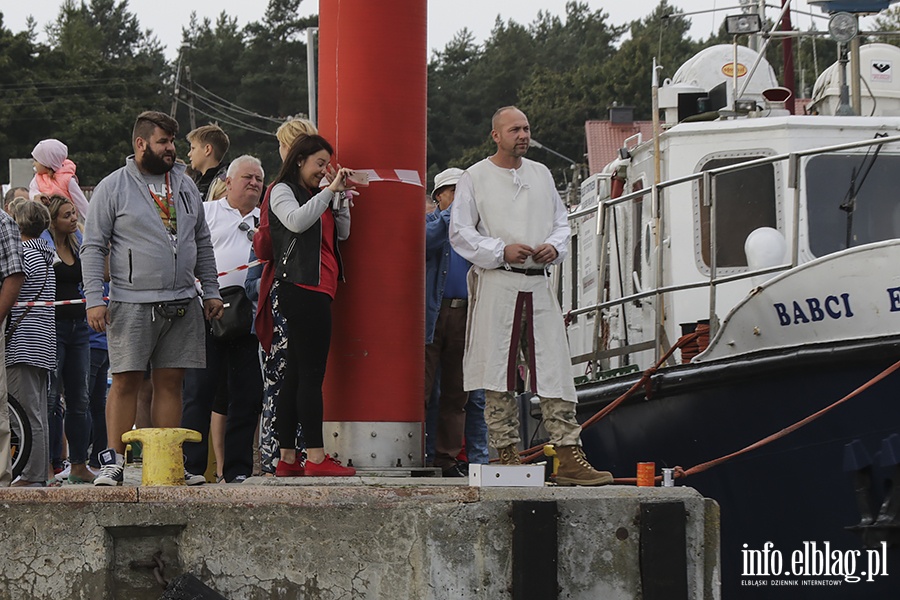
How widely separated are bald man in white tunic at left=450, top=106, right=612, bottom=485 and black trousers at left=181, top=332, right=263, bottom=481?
56.6 inches

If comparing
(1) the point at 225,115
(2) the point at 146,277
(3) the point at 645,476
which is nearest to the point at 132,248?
(2) the point at 146,277

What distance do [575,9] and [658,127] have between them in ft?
315

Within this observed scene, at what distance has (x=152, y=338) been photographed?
6742 mm

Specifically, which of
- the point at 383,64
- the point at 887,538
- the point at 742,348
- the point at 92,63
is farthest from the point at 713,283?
the point at 92,63

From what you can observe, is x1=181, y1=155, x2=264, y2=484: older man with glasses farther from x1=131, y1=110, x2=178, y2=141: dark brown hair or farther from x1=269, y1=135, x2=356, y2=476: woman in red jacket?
x1=269, y1=135, x2=356, y2=476: woman in red jacket

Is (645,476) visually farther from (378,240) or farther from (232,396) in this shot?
(232,396)

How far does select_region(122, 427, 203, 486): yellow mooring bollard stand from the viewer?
5.82 meters

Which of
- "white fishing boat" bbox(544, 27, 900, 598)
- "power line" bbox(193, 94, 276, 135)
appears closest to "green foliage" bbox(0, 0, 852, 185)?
"power line" bbox(193, 94, 276, 135)

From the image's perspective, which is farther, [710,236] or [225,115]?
[225,115]

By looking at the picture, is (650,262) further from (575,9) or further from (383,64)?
(575,9)

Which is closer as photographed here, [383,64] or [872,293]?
[383,64]

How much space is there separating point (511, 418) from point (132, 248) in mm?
1916

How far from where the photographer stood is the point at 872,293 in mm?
8117

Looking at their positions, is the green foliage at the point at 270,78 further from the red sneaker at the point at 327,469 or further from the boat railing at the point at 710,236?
the red sneaker at the point at 327,469
